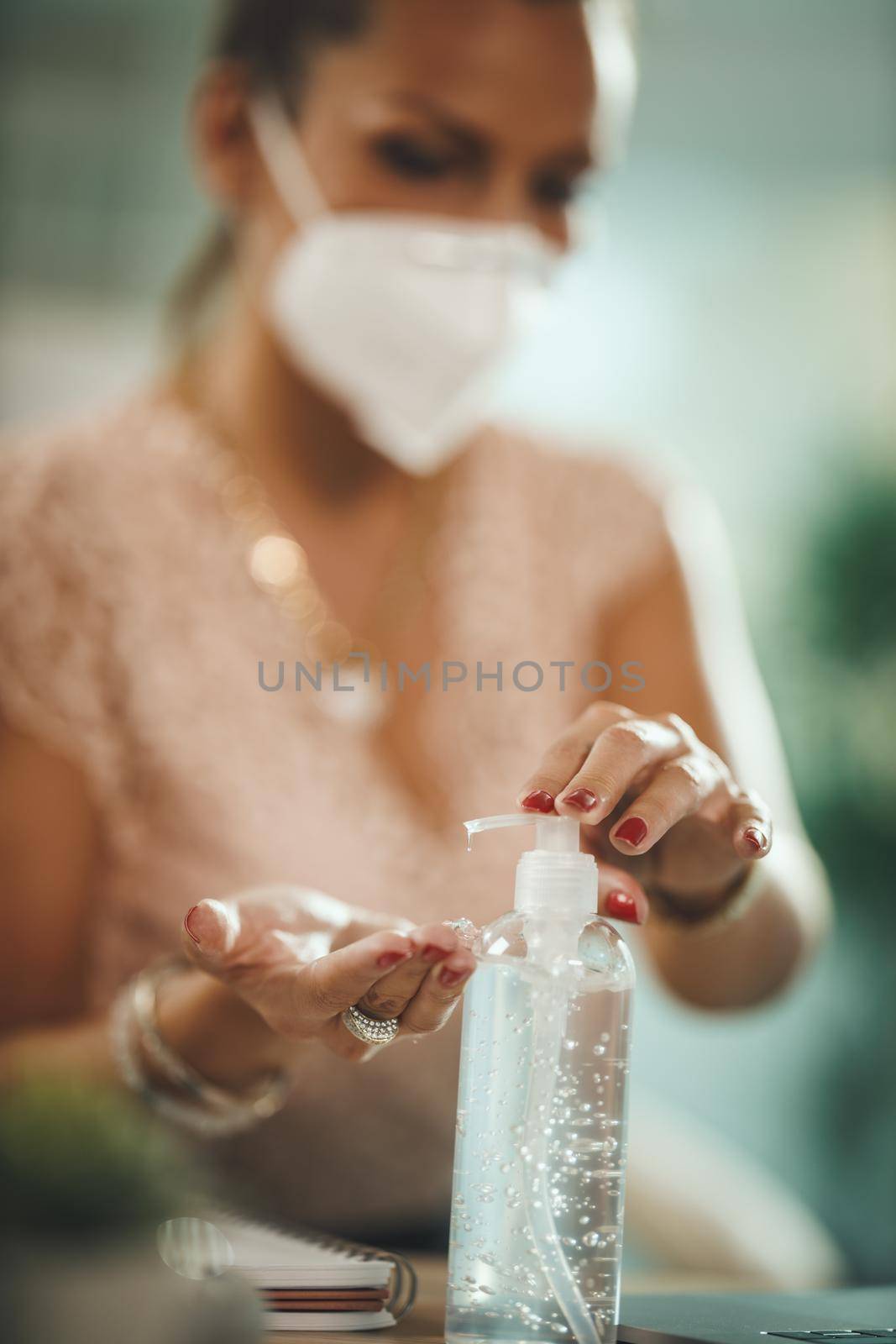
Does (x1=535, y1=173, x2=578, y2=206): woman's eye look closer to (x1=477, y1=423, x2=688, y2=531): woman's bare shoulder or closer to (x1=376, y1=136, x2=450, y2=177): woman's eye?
(x1=376, y1=136, x2=450, y2=177): woman's eye

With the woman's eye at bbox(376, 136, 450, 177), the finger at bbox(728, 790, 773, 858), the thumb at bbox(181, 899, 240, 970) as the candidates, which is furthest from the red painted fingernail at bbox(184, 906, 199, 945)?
the woman's eye at bbox(376, 136, 450, 177)

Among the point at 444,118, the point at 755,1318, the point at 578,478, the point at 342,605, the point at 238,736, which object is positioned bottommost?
the point at 755,1318

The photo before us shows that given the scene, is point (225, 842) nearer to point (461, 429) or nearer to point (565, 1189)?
point (461, 429)

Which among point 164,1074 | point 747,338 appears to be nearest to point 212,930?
point 164,1074

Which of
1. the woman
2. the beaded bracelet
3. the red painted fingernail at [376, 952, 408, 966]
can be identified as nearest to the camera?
the red painted fingernail at [376, 952, 408, 966]

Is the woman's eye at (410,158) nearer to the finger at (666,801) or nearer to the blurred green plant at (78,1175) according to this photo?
the finger at (666,801)

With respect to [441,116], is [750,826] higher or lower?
lower

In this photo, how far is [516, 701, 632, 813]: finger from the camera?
0.48 meters

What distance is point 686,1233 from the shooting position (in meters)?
1.15

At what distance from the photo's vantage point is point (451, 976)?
415 millimetres

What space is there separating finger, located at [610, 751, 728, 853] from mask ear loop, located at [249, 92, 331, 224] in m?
0.72

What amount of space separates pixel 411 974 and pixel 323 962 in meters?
0.03

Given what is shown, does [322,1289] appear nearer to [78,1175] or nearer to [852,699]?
[78,1175]

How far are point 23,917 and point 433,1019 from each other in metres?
0.60
